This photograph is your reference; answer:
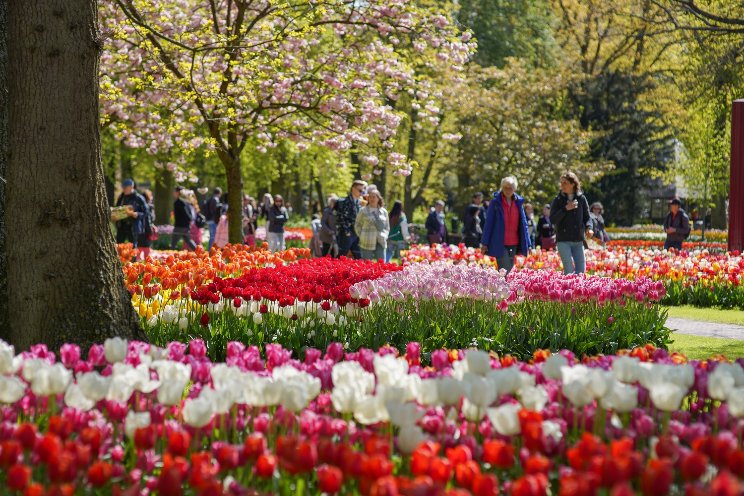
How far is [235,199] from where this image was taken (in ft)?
58.5

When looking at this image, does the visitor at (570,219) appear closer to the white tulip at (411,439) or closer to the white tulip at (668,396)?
the white tulip at (668,396)

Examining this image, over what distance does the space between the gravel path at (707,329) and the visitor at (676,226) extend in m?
7.89

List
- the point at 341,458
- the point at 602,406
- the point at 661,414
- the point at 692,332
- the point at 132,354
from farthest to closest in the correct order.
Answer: the point at 692,332, the point at 132,354, the point at 661,414, the point at 602,406, the point at 341,458

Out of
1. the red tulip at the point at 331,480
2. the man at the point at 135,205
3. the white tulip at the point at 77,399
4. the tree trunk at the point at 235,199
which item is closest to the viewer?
the red tulip at the point at 331,480

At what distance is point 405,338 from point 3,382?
435 centimetres

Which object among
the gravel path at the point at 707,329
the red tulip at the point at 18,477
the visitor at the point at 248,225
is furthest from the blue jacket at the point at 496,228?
the visitor at the point at 248,225

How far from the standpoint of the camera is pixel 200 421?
3314mm

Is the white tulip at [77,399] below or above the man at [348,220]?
below

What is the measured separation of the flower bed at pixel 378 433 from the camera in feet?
9.23

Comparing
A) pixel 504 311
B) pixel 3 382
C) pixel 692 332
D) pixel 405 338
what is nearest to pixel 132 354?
pixel 3 382

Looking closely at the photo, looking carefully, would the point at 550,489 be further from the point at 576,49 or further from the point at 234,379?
the point at 576,49

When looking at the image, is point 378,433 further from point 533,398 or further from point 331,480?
point 331,480

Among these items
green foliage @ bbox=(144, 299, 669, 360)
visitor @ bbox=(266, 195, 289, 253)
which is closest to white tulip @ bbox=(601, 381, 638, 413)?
green foliage @ bbox=(144, 299, 669, 360)

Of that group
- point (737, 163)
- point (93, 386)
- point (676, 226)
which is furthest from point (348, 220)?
point (93, 386)
